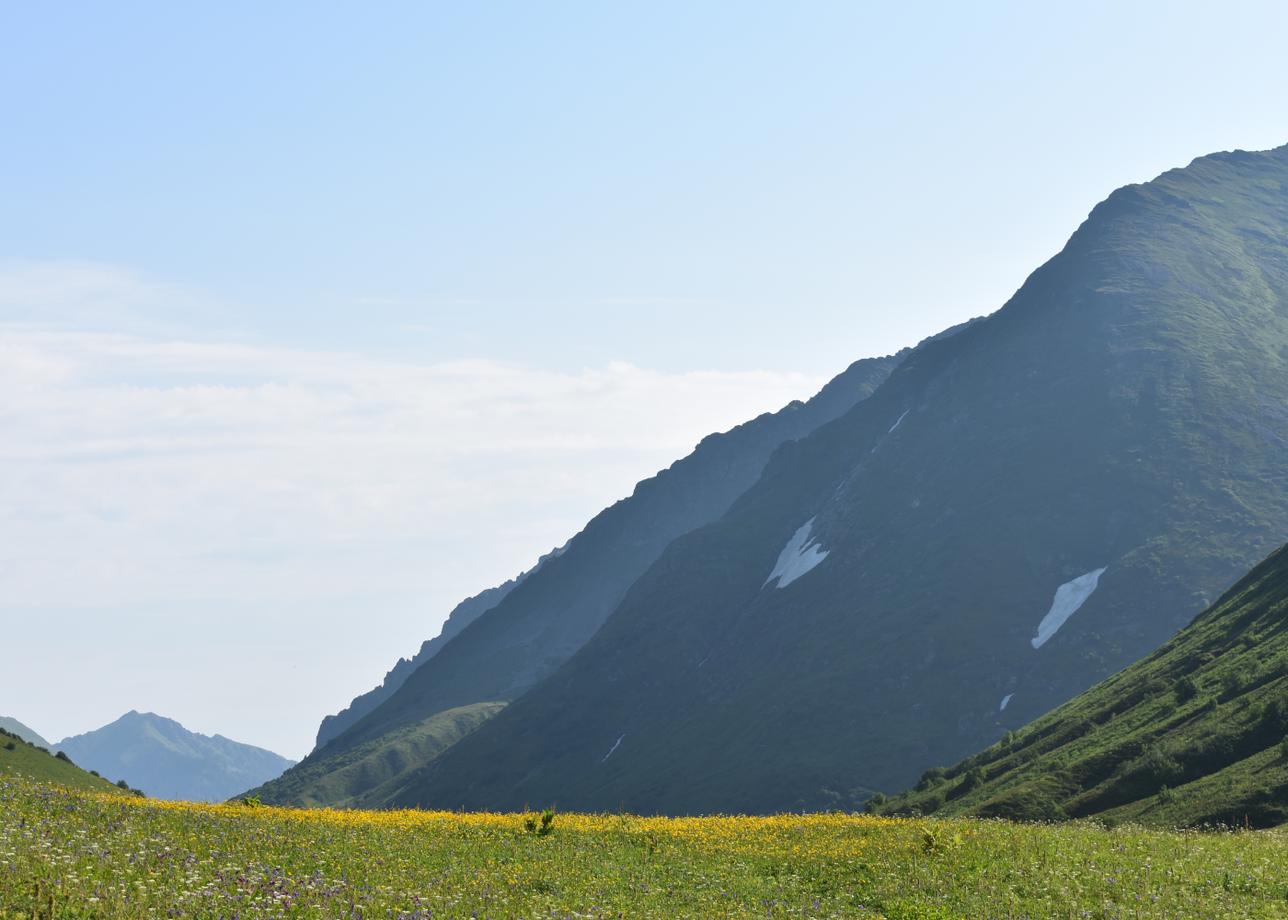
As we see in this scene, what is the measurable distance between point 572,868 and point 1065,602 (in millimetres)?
182466

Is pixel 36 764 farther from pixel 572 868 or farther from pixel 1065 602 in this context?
pixel 1065 602

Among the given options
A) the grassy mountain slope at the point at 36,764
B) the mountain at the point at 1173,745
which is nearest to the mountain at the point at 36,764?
the grassy mountain slope at the point at 36,764

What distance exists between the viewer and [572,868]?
78.5 ft

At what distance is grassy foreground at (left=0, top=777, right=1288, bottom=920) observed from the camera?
17984 mm

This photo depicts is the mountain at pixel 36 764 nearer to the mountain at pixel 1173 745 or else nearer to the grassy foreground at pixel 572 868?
the mountain at pixel 1173 745

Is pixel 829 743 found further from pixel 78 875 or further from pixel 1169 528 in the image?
pixel 78 875

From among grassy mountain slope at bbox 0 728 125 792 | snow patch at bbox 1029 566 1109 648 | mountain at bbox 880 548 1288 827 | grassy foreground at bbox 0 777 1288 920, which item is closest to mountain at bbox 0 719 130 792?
grassy mountain slope at bbox 0 728 125 792

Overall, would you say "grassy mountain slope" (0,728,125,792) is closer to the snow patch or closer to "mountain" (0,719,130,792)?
"mountain" (0,719,130,792)

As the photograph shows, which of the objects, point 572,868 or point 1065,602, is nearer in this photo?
point 572,868

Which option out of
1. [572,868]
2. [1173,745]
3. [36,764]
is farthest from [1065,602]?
[572,868]

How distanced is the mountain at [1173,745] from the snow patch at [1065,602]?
253 ft

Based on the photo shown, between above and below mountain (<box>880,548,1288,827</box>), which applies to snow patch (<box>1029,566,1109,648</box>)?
below

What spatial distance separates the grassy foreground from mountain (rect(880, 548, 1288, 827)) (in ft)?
78.1

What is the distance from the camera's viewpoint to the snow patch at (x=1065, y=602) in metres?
186
